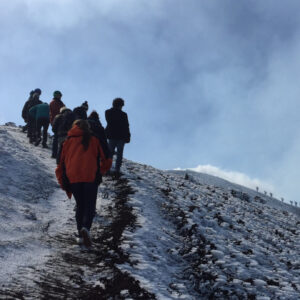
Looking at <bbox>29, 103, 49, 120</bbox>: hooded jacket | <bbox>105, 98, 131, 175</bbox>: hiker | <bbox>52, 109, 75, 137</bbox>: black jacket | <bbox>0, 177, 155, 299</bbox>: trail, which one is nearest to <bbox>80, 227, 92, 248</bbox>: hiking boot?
<bbox>0, 177, 155, 299</bbox>: trail

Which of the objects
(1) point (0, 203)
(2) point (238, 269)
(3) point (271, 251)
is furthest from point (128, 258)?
(3) point (271, 251)

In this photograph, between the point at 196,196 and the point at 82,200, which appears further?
the point at 196,196

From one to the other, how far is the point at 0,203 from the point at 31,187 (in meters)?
2.33

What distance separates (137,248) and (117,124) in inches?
265

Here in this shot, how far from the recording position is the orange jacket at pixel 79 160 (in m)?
7.19

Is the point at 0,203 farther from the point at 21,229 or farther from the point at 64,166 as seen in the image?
the point at 64,166

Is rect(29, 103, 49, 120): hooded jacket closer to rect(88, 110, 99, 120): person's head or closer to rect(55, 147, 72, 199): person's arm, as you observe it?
rect(88, 110, 99, 120): person's head

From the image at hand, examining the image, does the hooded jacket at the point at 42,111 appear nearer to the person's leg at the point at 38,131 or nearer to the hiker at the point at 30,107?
the person's leg at the point at 38,131

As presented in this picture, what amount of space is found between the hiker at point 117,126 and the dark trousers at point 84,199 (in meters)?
6.07

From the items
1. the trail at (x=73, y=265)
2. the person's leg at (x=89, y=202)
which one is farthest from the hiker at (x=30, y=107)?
the person's leg at (x=89, y=202)

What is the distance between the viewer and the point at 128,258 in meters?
6.72

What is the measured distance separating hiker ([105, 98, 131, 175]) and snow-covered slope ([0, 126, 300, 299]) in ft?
4.62

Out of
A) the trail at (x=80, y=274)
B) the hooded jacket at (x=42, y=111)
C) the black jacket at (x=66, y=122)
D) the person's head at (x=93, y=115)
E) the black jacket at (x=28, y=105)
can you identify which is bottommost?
the trail at (x=80, y=274)

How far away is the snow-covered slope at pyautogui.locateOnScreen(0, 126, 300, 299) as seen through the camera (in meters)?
5.51
